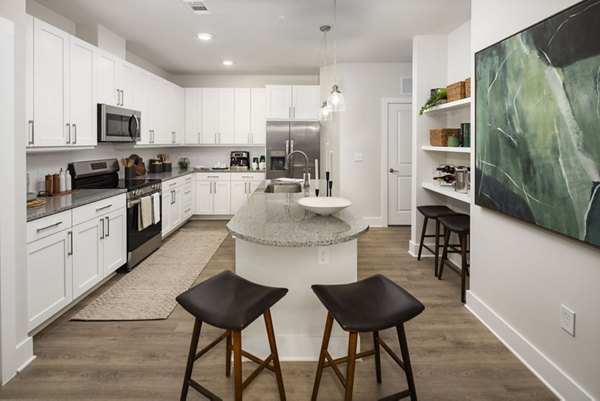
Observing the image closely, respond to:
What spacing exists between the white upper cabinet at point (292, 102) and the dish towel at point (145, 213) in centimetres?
287

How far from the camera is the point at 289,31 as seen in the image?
446 centimetres

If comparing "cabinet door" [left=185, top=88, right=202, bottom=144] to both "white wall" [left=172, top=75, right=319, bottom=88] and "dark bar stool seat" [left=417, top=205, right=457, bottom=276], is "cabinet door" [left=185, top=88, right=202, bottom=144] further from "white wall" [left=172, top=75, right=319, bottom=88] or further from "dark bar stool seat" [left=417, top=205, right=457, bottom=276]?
"dark bar stool seat" [left=417, top=205, right=457, bottom=276]

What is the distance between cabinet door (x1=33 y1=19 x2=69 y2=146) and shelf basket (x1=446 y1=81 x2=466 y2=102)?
11.7ft

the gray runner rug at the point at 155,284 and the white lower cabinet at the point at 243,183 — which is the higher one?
the white lower cabinet at the point at 243,183

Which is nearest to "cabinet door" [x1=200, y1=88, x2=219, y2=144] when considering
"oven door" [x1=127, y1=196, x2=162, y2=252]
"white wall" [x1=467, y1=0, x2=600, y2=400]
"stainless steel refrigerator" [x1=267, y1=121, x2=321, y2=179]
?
"stainless steel refrigerator" [x1=267, y1=121, x2=321, y2=179]

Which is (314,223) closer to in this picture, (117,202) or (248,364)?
(248,364)

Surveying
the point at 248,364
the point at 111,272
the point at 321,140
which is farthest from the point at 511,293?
the point at 321,140

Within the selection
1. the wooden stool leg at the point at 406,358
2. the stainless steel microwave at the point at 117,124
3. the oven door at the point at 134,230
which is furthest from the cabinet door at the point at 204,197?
the wooden stool leg at the point at 406,358

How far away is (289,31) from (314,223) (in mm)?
2989

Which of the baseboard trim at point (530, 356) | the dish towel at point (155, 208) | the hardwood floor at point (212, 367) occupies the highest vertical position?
the dish towel at point (155, 208)

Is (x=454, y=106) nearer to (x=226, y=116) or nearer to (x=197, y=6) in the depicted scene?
(x=197, y=6)

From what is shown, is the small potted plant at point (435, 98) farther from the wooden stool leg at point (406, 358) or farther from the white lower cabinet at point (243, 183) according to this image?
the white lower cabinet at point (243, 183)

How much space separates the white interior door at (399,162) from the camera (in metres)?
6.25

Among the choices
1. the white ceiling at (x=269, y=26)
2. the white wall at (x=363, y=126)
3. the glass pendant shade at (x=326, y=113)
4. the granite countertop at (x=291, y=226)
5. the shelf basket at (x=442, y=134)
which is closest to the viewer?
the granite countertop at (x=291, y=226)
